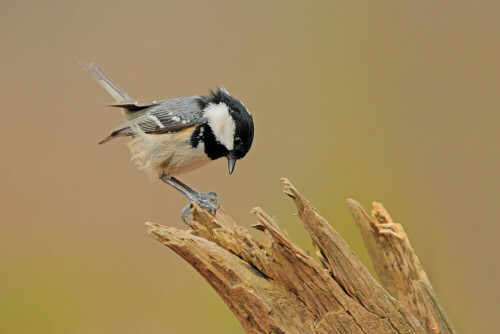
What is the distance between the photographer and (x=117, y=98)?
234 centimetres

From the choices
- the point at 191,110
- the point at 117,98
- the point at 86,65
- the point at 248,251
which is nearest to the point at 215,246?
the point at 248,251

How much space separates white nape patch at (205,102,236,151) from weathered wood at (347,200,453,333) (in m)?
0.49

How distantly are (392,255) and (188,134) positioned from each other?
2.90 ft

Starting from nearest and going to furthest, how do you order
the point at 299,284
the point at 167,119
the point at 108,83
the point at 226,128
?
the point at 299,284, the point at 226,128, the point at 167,119, the point at 108,83

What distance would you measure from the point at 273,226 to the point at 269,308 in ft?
0.79

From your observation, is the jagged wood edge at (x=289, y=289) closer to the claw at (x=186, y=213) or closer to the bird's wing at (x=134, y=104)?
the claw at (x=186, y=213)

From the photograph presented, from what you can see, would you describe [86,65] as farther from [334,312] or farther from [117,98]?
[334,312]

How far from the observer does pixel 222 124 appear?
6.50 feet

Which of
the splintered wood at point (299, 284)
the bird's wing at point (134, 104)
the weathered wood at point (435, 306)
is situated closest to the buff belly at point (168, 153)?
the bird's wing at point (134, 104)

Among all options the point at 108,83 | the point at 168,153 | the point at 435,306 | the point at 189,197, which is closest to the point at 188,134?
the point at 168,153

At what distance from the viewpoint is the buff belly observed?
203 cm

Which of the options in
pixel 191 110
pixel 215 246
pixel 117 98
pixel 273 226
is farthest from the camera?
pixel 117 98

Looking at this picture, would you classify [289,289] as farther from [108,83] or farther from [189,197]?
[108,83]

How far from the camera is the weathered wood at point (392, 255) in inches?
76.0
